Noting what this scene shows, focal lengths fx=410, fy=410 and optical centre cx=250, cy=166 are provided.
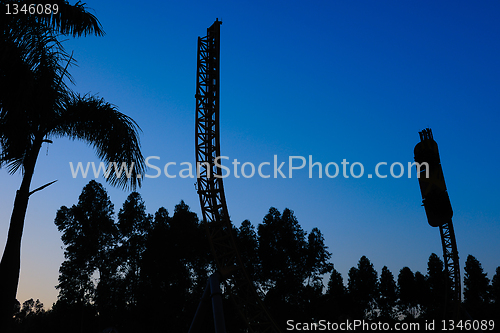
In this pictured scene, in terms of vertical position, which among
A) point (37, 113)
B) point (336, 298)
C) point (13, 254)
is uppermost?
point (37, 113)

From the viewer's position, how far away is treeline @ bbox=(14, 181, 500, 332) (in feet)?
110

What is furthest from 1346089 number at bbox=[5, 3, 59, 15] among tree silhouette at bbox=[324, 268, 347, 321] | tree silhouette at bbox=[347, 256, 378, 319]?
tree silhouette at bbox=[347, 256, 378, 319]

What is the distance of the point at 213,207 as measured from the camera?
20484mm

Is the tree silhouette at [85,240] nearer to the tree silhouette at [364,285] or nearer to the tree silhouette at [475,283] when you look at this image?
the tree silhouette at [364,285]

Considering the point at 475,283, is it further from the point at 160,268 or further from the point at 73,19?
the point at 73,19

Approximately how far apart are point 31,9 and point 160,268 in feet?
112

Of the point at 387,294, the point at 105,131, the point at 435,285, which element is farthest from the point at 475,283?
the point at 105,131

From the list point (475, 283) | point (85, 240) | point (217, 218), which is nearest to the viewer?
point (217, 218)

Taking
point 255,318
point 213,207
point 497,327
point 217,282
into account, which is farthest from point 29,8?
point 497,327

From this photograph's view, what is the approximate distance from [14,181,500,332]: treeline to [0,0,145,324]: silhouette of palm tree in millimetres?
29431

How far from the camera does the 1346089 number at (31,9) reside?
14.7 feet

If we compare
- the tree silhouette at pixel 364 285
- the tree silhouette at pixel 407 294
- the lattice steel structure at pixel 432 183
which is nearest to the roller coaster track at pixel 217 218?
the lattice steel structure at pixel 432 183

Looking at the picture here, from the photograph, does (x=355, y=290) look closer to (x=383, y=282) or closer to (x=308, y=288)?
(x=383, y=282)

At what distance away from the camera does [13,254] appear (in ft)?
13.5
